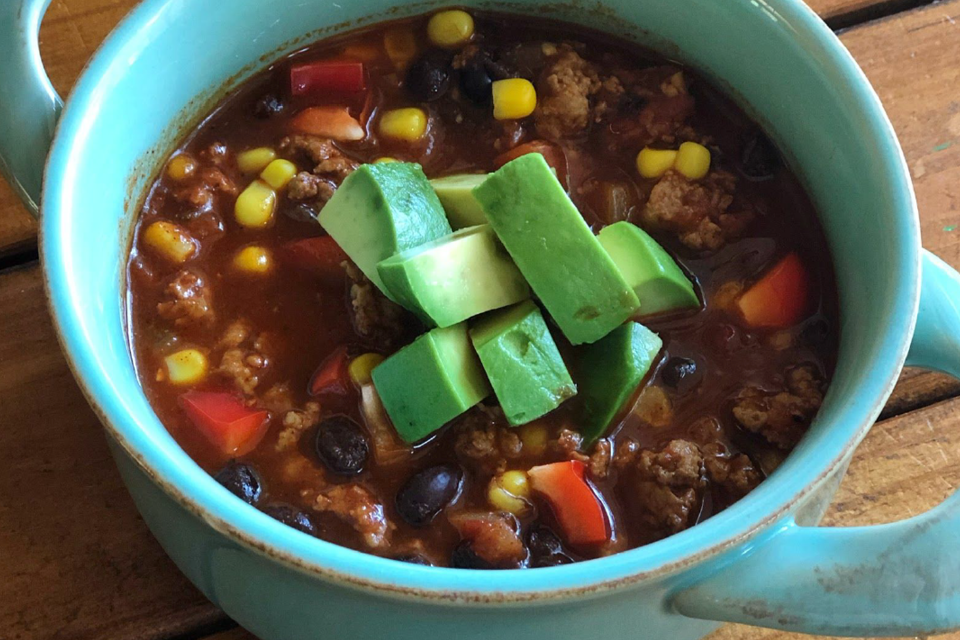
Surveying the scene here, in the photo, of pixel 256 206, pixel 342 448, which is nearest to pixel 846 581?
pixel 342 448

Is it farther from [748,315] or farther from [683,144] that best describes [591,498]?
[683,144]

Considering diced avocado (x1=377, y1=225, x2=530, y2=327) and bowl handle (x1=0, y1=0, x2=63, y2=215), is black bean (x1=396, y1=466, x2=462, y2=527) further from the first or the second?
bowl handle (x1=0, y1=0, x2=63, y2=215)

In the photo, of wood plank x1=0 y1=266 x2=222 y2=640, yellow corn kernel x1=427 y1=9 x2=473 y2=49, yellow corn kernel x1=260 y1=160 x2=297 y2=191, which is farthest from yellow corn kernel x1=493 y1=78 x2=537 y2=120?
wood plank x1=0 y1=266 x2=222 y2=640

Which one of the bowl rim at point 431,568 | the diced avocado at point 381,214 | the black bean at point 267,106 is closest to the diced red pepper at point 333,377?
the diced avocado at point 381,214

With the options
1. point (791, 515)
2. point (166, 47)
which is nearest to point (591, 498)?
point (791, 515)

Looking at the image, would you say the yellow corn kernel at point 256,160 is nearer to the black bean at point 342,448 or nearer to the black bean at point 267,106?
the black bean at point 267,106
